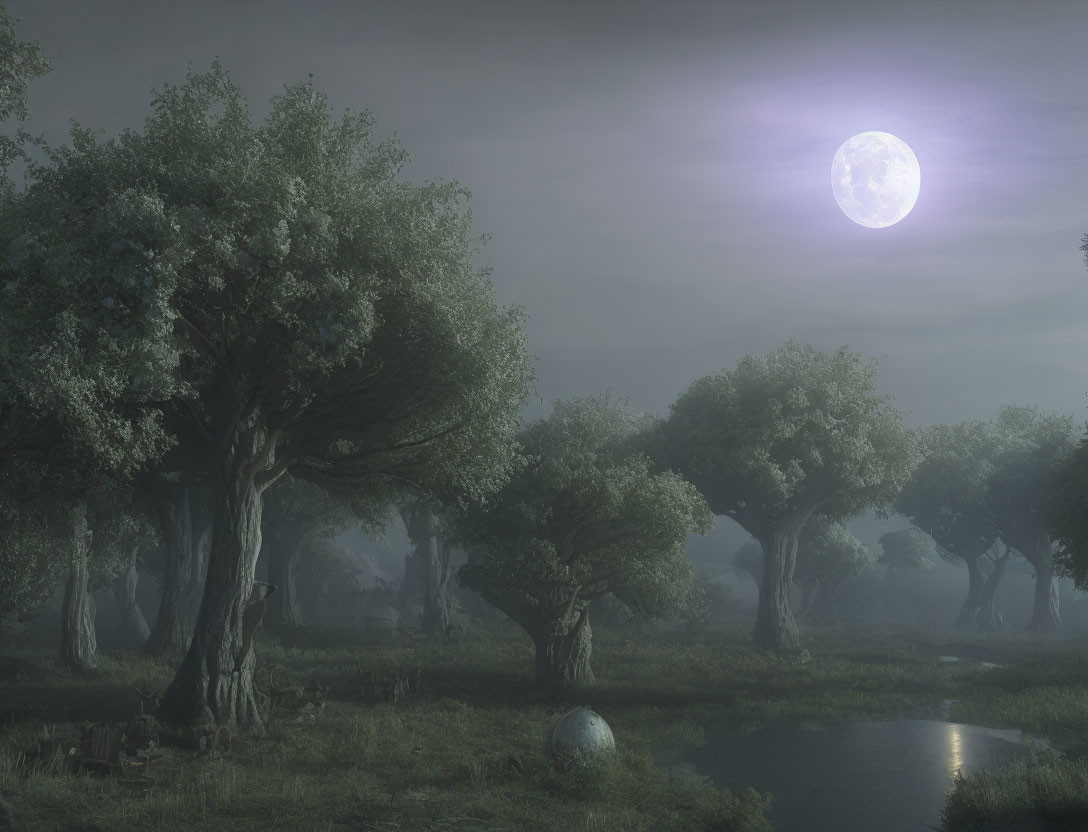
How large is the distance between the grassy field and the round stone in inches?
15.5

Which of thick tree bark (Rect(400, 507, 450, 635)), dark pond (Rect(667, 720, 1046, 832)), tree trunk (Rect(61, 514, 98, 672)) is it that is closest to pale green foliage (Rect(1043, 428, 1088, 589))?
dark pond (Rect(667, 720, 1046, 832))

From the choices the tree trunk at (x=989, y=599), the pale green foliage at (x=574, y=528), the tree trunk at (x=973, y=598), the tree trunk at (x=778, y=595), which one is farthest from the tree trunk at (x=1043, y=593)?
the pale green foliage at (x=574, y=528)

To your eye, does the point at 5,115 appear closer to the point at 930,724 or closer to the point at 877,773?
the point at 877,773

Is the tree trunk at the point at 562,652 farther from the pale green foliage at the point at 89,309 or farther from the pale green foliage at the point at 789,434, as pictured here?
the pale green foliage at the point at 89,309

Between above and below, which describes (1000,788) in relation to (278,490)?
below

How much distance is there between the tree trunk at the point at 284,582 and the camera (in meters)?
46.5

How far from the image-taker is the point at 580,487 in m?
29.4

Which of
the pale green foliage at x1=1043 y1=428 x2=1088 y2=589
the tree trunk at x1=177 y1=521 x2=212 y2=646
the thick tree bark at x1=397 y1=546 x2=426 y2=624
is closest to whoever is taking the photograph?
the pale green foliage at x1=1043 y1=428 x2=1088 y2=589

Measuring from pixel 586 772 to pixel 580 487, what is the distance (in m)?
12.8

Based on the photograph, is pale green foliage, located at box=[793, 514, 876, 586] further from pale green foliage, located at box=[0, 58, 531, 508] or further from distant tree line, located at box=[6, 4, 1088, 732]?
pale green foliage, located at box=[0, 58, 531, 508]

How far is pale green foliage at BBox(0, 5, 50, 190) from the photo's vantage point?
69.1 feet

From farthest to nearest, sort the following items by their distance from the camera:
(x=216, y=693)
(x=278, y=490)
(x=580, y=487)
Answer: (x=278, y=490)
(x=580, y=487)
(x=216, y=693)

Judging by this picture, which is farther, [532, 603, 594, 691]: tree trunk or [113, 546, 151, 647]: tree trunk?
[113, 546, 151, 647]: tree trunk

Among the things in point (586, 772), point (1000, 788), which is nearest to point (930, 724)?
point (1000, 788)
